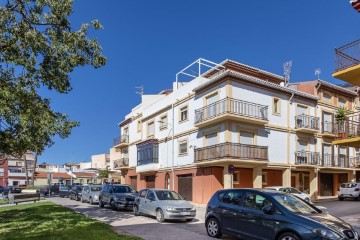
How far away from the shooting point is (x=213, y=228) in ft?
36.6

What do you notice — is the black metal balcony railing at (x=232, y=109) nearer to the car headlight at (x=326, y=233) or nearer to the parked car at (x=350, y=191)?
the parked car at (x=350, y=191)

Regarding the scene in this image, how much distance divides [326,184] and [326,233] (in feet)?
90.3

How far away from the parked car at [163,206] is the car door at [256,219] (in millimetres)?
5800

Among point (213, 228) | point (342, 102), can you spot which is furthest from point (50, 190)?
point (213, 228)

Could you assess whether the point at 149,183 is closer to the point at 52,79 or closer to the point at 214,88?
the point at 214,88

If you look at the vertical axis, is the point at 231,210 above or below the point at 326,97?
below

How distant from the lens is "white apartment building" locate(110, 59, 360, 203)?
25359mm

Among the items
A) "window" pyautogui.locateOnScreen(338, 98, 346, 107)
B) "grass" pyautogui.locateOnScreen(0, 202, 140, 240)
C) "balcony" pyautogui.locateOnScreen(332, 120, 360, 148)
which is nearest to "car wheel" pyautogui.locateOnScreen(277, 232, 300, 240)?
"grass" pyautogui.locateOnScreen(0, 202, 140, 240)

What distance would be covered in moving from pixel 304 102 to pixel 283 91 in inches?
119

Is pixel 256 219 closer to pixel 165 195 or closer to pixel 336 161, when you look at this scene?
pixel 165 195

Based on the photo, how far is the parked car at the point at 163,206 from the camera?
1537 centimetres

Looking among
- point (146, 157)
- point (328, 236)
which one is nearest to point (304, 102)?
point (146, 157)

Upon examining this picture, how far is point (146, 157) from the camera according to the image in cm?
3641

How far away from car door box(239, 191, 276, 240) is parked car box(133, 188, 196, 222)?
19.0 feet
